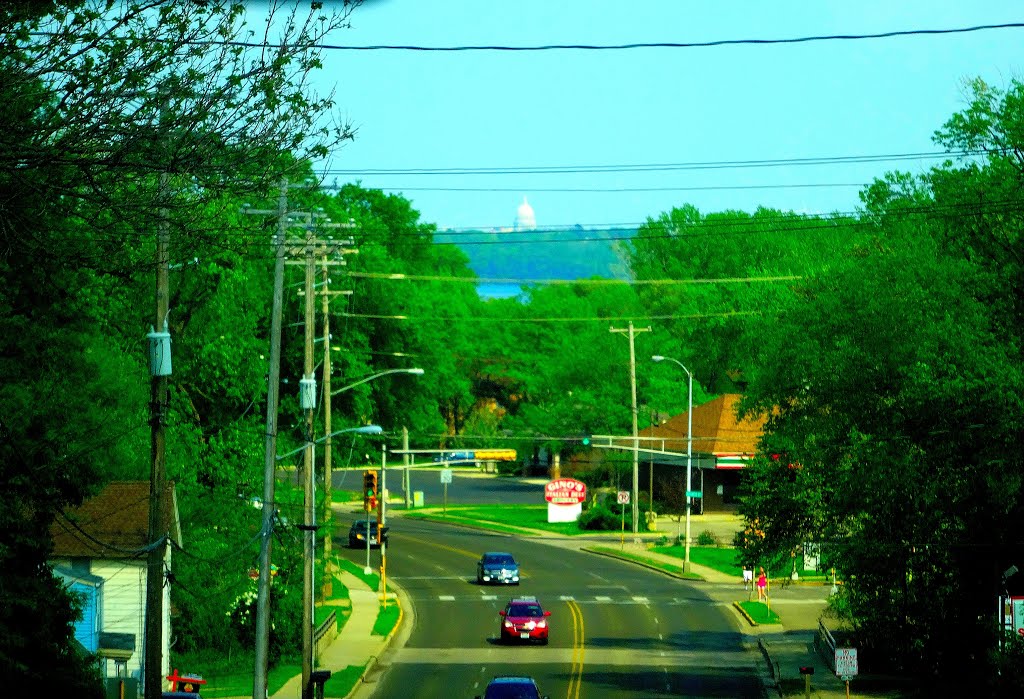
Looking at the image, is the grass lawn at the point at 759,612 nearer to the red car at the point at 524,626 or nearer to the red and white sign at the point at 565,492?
the red car at the point at 524,626

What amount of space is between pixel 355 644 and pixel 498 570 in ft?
49.8

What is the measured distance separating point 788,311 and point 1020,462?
11274mm

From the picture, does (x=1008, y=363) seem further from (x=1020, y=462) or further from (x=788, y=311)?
(x=788, y=311)

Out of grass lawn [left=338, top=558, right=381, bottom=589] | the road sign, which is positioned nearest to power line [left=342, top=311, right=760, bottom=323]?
grass lawn [left=338, top=558, right=381, bottom=589]

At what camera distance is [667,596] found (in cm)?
5431

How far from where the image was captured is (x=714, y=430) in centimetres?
7856

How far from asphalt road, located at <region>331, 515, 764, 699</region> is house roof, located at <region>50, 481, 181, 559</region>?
707 cm

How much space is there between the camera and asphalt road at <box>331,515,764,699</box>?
116 ft

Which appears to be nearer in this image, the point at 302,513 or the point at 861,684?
the point at 861,684

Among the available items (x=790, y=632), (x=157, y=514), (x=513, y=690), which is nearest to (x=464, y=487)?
(x=790, y=632)

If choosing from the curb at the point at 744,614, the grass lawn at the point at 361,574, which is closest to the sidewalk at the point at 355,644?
the grass lawn at the point at 361,574

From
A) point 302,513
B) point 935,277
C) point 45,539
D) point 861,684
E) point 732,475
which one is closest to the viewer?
point 45,539

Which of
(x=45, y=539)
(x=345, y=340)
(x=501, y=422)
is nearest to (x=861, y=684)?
(x=45, y=539)

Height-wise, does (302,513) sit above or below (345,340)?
below
